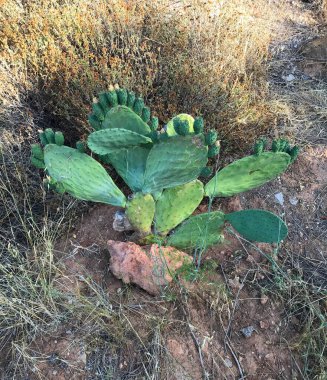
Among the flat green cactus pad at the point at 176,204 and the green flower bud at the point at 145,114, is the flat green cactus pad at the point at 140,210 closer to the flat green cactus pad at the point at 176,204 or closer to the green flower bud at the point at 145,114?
the flat green cactus pad at the point at 176,204

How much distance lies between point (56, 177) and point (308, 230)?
1.47m

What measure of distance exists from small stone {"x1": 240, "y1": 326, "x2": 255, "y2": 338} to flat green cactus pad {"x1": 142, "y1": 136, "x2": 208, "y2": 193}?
2.54ft

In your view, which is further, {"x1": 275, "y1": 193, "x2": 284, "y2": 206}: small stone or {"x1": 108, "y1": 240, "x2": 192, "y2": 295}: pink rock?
{"x1": 275, "y1": 193, "x2": 284, "y2": 206}: small stone

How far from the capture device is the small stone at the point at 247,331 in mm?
2027

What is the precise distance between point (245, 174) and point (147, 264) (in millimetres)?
688

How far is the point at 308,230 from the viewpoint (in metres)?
2.48

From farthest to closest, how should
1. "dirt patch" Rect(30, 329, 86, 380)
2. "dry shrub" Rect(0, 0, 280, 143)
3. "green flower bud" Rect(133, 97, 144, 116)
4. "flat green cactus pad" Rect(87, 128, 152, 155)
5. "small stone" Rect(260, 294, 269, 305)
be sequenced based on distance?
"dry shrub" Rect(0, 0, 280, 143)
"green flower bud" Rect(133, 97, 144, 116)
"small stone" Rect(260, 294, 269, 305)
"flat green cactus pad" Rect(87, 128, 152, 155)
"dirt patch" Rect(30, 329, 86, 380)

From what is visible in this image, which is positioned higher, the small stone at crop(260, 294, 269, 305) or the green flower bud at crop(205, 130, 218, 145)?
the green flower bud at crop(205, 130, 218, 145)

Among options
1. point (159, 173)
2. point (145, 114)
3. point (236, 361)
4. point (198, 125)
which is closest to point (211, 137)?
point (198, 125)

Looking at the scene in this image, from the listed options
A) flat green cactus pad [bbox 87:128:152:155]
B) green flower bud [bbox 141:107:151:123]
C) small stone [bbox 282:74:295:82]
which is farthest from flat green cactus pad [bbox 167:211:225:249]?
small stone [bbox 282:74:295:82]

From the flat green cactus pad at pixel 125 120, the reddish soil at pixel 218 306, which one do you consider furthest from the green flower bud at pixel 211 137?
the reddish soil at pixel 218 306

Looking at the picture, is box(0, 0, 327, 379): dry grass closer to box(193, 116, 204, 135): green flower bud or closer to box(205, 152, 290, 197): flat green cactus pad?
box(205, 152, 290, 197): flat green cactus pad

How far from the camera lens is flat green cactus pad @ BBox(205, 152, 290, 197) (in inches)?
84.1

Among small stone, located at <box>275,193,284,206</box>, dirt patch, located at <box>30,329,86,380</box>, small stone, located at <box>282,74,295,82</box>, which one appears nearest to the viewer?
dirt patch, located at <box>30,329,86,380</box>
